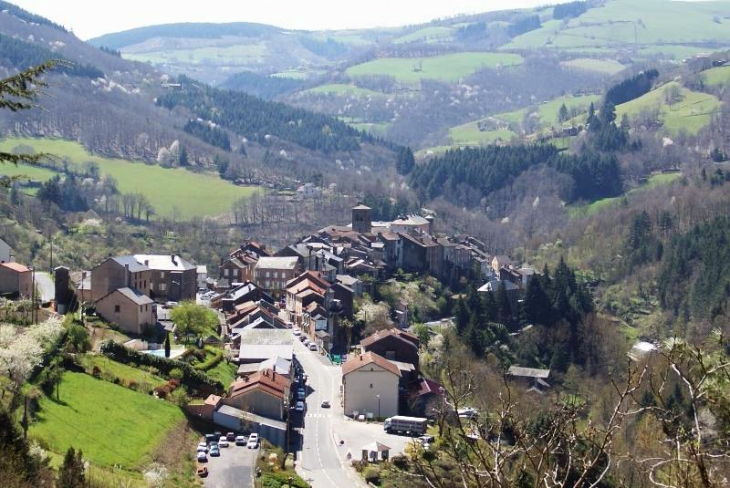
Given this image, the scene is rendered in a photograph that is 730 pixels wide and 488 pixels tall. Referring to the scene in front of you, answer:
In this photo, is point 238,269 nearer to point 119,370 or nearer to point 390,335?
point 390,335

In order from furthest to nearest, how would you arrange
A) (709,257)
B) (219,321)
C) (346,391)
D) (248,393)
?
1. (709,257)
2. (219,321)
3. (346,391)
4. (248,393)

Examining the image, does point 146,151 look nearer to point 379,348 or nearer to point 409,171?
point 409,171

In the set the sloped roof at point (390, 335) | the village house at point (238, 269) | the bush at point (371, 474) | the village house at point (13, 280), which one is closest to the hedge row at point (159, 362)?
the village house at point (13, 280)

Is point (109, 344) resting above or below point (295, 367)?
above

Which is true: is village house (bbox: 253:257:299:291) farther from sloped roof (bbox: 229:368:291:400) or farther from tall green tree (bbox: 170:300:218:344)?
sloped roof (bbox: 229:368:291:400)

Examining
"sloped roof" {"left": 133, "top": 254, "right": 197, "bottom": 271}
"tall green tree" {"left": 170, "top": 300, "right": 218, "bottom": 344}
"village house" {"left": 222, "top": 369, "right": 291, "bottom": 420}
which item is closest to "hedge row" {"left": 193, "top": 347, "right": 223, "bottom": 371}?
"tall green tree" {"left": 170, "top": 300, "right": 218, "bottom": 344}

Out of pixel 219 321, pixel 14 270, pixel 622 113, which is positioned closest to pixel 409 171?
pixel 622 113

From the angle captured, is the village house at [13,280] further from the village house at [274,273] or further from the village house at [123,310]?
the village house at [274,273]

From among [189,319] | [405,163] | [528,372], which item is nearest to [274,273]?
[528,372]
